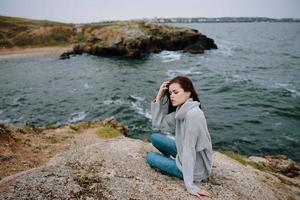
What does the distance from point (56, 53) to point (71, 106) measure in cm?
4641

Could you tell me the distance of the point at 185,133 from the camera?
6.13m

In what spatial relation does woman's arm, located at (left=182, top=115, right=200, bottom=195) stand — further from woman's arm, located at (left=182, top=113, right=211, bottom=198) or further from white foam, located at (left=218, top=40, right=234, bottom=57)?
white foam, located at (left=218, top=40, right=234, bottom=57)

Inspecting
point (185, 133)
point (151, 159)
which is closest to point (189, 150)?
point (185, 133)

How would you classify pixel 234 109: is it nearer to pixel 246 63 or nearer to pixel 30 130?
pixel 30 130

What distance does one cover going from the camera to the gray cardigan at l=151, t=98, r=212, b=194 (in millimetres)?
6032

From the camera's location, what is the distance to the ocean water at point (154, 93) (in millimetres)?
21266

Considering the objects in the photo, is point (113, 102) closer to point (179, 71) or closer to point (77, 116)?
point (77, 116)

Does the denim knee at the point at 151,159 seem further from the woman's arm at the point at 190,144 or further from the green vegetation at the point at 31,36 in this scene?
the green vegetation at the point at 31,36

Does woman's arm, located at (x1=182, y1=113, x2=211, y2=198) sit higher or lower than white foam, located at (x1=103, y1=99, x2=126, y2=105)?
higher

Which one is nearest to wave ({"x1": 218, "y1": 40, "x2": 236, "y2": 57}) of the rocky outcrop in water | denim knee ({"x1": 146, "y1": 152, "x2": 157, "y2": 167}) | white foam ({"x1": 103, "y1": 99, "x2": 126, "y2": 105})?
the rocky outcrop in water

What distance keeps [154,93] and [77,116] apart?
9.98m

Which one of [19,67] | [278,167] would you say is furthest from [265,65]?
[19,67]

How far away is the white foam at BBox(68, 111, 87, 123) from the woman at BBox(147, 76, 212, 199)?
18.2m

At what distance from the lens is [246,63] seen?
52.8 metres
